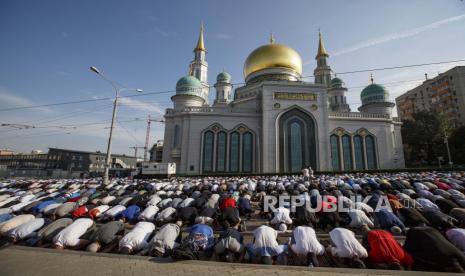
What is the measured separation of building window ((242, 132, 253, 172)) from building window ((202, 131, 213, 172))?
407cm

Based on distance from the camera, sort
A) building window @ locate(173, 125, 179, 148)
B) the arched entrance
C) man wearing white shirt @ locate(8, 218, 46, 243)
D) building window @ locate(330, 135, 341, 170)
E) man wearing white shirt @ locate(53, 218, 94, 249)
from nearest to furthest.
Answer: man wearing white shirt @ locate(53, 218, 94, 249)
man wearing white shirt @ locate(8, 218, 46, 243)
the arched entrance
building window @ locate(330, 135, 341, 170)
building window @ locate(173, 125, 179, 148)

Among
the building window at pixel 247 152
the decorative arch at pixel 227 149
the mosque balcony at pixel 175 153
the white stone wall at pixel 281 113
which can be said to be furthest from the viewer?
the mosque balcony at pixel 175 153

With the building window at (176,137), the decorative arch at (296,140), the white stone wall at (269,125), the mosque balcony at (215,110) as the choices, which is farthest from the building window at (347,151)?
the building window at (176,137)

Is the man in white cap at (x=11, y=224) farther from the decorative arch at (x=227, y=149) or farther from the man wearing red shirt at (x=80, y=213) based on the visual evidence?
the decorative arch at (x=227, y=149)

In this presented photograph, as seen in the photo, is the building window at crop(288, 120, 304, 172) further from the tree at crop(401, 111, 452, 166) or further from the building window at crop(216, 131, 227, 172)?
the tree at crop(401, 111, 452, 166)

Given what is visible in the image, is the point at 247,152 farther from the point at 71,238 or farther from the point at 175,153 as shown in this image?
the point at 71,238

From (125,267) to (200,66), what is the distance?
1435 inches

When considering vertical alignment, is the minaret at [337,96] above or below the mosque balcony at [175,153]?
above

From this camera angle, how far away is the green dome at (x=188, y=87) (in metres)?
30.8

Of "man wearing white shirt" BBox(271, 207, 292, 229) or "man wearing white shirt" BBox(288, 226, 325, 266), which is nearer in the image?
"man wearing white shirt" BBox(288, 226, 325, 266)

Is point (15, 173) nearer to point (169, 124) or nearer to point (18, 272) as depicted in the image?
point (169, 124)

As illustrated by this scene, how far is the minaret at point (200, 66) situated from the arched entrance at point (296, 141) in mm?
15659

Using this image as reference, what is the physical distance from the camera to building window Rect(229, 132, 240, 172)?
26.5 m

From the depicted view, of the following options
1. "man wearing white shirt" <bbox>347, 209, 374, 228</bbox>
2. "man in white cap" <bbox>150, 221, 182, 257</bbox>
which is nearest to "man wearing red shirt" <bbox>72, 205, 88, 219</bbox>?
"man in white cap" <bbox>150, 221, 182, 257</bbox>
